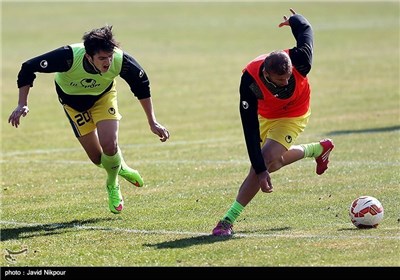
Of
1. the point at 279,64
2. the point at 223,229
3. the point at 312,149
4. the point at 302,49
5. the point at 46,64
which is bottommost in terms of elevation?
the point at 223,229

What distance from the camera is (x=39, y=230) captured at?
33.8ft

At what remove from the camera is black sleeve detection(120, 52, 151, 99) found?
35.8 ft

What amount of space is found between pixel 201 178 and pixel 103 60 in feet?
11.6

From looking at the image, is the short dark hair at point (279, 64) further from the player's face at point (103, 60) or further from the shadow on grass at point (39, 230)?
the shadow on grass at point (39, 230)

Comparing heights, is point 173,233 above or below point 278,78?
below

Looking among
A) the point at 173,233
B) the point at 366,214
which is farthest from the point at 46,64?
the point at 366,214

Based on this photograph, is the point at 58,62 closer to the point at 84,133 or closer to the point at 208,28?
the point at 84,133

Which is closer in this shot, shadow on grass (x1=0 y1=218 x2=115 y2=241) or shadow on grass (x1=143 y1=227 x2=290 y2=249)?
shadow on grass (x1=143 y1=227 x2=290 y2=249)

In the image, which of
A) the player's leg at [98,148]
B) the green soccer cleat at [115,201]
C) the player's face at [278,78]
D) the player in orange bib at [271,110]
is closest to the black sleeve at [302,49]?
the player in orange bib at [271,110]

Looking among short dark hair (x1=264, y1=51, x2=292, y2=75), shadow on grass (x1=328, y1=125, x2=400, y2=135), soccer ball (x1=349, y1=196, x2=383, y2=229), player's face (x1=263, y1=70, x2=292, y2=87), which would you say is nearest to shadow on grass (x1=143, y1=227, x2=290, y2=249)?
soccer ball (x1=349, y1=196, x2=383, y2=229)

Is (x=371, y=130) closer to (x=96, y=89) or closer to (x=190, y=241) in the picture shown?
(x=96, y=89)

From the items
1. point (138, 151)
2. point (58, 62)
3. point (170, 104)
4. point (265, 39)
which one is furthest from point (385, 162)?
point (265, 39)

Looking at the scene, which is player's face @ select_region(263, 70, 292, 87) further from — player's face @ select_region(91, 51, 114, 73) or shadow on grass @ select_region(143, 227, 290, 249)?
player's face @ select_region(91, 51, 114, 73)

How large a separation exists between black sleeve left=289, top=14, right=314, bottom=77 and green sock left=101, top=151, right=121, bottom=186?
2.53m
